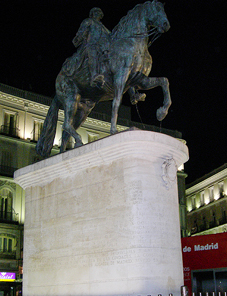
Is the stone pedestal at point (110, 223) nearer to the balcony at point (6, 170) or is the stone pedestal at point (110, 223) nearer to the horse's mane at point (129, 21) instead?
the horse's mane at point (129, 21)

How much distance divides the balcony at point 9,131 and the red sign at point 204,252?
30506 millimetres

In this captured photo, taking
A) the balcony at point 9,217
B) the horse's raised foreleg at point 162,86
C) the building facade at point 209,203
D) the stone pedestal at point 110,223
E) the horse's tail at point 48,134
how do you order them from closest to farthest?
the stone pedestal at point 110,223 → the horse's raised foreleg at point 162,86 → the horse's tail at point 48,134 → the balcony at point 9,217 → the building facade at point 209,203

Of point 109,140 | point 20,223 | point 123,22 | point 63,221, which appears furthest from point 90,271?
point 20,223

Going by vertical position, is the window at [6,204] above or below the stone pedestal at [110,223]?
above

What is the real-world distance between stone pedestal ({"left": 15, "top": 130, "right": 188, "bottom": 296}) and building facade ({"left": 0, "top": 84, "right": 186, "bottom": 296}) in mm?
32319

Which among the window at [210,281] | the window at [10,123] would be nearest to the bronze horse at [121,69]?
the window at [210,281]

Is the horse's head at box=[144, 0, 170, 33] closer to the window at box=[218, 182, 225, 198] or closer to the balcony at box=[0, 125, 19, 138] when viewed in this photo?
the balcony at box=[0, 125, 19, 138]

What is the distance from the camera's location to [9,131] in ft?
150

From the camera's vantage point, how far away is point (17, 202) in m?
43.8

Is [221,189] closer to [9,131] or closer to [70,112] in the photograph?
[9,131]

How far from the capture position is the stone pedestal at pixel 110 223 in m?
8.98

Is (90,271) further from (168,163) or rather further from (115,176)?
(168,163)

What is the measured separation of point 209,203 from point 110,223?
65128mm

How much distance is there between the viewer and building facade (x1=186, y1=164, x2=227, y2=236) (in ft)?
221
